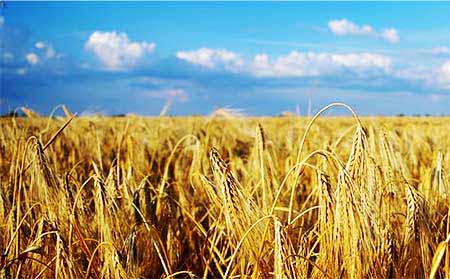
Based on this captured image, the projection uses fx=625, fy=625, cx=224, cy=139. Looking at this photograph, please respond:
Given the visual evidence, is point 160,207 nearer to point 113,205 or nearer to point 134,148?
point 113,205

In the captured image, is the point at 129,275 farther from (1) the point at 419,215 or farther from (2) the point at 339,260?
(1) the point at 419,215

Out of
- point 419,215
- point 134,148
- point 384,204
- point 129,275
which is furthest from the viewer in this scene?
point 134,148

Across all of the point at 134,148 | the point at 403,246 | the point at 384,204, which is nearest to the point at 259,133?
the point at 384,204

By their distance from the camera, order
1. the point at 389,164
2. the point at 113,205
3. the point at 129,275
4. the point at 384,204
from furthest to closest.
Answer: the point at 389,164
the point at 384,204
the point at 113,205
the point at 129,275

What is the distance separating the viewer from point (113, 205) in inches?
69.4

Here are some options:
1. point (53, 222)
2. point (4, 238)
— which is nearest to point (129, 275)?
point (53, 222)

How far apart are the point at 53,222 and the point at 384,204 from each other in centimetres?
96

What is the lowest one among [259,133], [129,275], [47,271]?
[47,271]

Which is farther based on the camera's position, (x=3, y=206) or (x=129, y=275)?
(x=3, y=206)

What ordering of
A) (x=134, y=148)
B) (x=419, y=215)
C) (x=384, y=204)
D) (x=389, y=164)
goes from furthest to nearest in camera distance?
(x=134, y=148) < (x=389, y=164) < (x=384, y=204) < (x=419, y=215)

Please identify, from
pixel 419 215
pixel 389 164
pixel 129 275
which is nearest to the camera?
pixel 129 275

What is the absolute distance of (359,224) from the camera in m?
1.34

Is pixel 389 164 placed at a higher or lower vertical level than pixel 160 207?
higher

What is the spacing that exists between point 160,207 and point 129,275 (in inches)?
37.3
